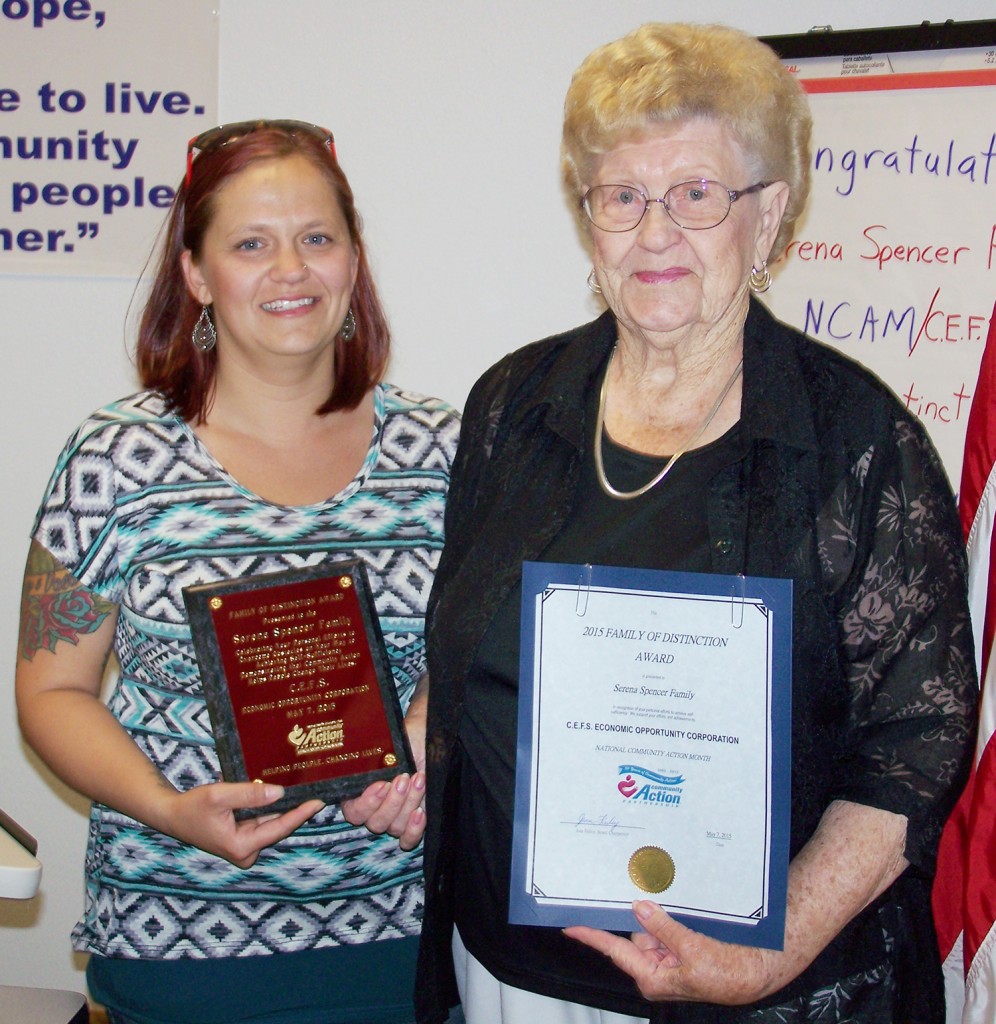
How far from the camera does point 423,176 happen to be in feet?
8.53

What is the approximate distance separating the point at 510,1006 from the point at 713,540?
0.67 meters

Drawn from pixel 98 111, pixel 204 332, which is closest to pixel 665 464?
pixel 204 332

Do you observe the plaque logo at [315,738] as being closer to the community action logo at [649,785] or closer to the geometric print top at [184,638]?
the geometric print top at [184,638]

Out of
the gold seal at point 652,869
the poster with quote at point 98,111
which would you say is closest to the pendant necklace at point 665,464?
the gold seal at point 652,869

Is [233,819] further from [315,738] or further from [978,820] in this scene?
[978,820]

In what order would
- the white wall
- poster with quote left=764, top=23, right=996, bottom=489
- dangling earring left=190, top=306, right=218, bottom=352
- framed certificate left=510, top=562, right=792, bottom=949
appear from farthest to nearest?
the white wall
poster with quote left=764, top=23, right=996, bottom=489
dangling earring left=190, top=306, right=218, bottom=352
framed certificate left=510, top=562, right=792, bottom=949

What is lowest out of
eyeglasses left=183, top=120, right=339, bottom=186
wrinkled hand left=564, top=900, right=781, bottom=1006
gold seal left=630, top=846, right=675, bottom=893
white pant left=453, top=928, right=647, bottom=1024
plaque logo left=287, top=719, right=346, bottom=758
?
white pant left=453, top=928, right=647, bottom=1024

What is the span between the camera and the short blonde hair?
138 centimetres

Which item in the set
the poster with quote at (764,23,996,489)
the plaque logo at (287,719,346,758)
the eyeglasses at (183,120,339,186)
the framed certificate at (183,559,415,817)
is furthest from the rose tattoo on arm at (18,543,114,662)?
the poster with quote at (764,23,996,489)

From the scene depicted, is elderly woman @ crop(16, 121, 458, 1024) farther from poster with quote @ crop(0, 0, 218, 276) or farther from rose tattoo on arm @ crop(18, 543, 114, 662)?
poster with quote @ crop(0, 0, 218, 276)

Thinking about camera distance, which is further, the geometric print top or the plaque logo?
the geometric print top

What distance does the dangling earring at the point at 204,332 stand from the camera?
1.78 metres

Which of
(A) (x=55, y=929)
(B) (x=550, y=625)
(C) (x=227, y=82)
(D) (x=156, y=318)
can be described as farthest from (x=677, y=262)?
(A) (x=55, y=929)

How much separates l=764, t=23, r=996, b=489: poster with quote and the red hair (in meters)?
0.95
